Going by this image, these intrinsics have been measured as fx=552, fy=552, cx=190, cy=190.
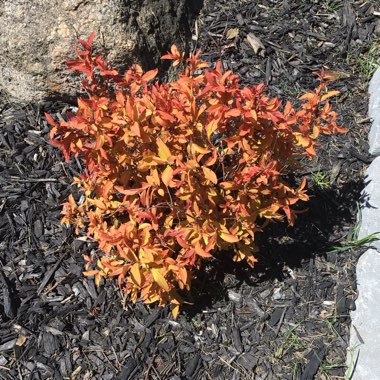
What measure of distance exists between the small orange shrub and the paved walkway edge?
0.73 meters

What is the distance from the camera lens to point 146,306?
9.61 feet

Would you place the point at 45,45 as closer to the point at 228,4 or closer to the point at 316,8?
the point at 228,4

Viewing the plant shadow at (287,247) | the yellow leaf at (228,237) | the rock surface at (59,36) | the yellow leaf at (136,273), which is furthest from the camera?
the rock surface at (59,36)

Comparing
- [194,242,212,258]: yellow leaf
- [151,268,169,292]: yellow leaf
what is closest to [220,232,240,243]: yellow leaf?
[194,242,212,258]: yellow leaf

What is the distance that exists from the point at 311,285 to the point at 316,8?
6.94 feet

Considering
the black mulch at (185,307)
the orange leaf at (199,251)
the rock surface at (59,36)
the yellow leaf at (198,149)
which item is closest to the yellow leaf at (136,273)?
the orange leaf at (199,251)

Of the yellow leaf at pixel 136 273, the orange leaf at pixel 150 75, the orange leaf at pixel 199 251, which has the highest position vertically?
the orange leaf at pixel 150 75

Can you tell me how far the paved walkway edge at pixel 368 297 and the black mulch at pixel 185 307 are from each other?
0.05 meters

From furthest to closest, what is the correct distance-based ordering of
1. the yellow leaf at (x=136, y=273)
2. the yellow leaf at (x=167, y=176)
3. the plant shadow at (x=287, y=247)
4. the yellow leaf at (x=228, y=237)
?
the plant shadow at (x=287, y=247), the yellow leaf at (x=228, y=237), the yellow leaf at (x=136, y=273), the yellow leaf at (x=167, y=176)

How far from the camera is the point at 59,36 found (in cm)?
330

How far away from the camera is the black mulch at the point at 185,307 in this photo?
2.79m

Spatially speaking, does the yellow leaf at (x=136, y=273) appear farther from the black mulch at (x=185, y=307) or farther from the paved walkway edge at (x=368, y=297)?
the paved walkway edge at (x=368, y=297)

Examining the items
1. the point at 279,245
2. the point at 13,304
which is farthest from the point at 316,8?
the point at 13,304

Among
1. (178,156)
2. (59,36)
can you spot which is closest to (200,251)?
(178,156)
